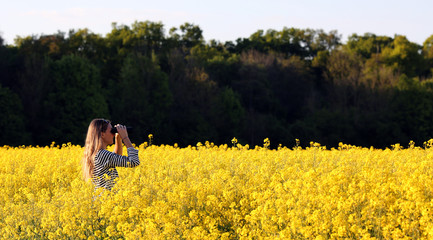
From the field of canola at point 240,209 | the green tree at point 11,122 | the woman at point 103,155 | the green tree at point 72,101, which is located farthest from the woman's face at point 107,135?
the green tree at point 72,101

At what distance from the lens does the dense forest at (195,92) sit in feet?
113

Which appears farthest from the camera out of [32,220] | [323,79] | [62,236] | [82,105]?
[323,79]

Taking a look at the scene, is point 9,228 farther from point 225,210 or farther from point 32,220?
point 225,210

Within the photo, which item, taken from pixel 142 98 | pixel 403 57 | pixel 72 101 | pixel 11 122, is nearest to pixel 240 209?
pixel 11 122

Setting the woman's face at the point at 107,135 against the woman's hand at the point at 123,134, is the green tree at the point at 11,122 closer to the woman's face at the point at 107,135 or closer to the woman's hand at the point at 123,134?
the woman's face at the point at 107,135

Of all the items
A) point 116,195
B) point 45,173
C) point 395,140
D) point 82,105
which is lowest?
point 395,140

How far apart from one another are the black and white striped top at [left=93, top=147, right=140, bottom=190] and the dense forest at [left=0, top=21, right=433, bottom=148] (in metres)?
25.5

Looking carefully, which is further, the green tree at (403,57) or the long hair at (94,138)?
the green tree at (403,57)

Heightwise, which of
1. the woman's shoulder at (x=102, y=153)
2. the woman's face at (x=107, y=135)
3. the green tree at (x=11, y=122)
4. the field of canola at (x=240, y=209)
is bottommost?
the green tree at (x=11, y=122)

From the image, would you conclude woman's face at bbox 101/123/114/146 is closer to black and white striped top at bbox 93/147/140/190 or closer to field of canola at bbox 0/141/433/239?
black and white striped top at bbox 93/147/140/190

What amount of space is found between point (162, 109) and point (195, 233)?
3335 cm

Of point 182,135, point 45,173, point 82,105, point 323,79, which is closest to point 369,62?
point 323,79

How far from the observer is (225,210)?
6.84m

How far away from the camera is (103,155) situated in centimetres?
703
